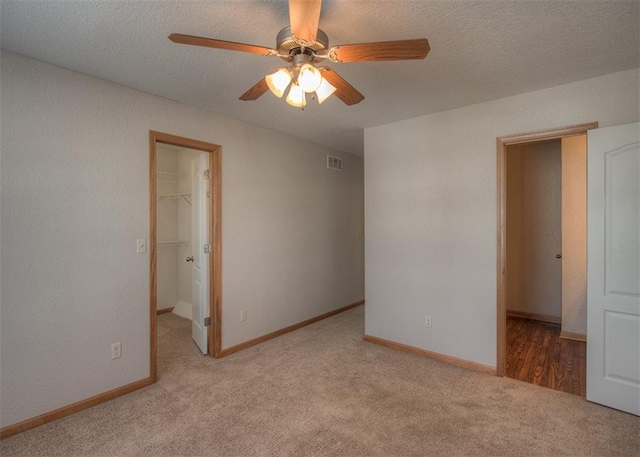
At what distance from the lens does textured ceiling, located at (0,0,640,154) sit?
165 centimetres

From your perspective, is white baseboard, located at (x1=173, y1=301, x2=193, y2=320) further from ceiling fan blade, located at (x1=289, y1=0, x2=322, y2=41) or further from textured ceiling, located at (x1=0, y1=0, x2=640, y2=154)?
ceiling fan blade, located at (x1=289, y1=0, x2=322, y2=41)

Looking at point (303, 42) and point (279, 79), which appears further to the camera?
point (279, 79)

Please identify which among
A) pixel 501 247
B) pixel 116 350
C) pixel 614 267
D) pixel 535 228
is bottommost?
pixel 116 350

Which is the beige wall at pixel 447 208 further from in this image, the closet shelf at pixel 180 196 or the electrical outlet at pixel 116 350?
the closet shelf at pixel 180 196

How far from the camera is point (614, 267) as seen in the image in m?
2.31

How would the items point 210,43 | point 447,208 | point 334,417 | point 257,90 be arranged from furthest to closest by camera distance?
point 447,208, point 334,417, point 257,90, point 210,43

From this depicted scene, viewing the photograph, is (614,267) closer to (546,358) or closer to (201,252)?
(546,358)

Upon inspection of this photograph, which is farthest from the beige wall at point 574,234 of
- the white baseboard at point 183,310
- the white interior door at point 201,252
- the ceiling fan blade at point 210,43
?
the white baseboard at point 183,310

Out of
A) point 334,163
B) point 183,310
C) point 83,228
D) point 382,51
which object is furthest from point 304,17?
point 183,310

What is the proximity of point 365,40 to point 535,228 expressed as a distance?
13.0 feet

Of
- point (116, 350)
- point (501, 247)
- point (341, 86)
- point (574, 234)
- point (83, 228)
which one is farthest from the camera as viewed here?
point (574, 234)

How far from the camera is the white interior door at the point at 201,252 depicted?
3312mm

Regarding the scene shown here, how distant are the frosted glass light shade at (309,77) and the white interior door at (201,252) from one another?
201 centimetres

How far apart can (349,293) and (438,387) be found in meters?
2.46
